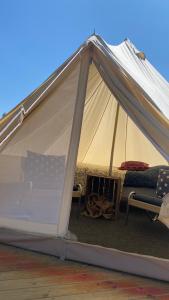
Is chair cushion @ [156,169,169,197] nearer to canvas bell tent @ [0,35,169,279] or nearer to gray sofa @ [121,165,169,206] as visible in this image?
gray sofa @ [121,165,169,206]

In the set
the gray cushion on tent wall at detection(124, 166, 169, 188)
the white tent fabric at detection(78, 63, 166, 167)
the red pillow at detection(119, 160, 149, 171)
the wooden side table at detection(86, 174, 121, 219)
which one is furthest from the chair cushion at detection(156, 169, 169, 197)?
the white tent fabric at detection(78, 63, 166, 167)

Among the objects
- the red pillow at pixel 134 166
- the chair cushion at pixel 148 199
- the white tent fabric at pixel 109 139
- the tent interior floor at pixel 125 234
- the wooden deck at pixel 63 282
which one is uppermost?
the white tent fabric at pixel 109 139

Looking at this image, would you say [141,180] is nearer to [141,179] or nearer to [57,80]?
[141,179]

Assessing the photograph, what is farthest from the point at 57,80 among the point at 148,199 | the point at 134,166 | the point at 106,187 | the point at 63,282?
the point at 134,166

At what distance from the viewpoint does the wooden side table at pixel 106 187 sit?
19.1ft

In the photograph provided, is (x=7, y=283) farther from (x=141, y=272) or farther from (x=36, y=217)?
(x=141, y=272)

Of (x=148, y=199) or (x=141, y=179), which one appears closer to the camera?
(x=148, y=199)

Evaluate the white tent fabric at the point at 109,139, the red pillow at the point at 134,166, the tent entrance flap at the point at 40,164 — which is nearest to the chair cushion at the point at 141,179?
the red pillow at the point at 134,166

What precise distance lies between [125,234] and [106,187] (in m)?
1.38

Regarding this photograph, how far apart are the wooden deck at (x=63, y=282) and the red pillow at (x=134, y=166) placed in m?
3.55

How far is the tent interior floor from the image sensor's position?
4219 mm

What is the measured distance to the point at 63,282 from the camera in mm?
3180

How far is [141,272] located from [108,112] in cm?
390

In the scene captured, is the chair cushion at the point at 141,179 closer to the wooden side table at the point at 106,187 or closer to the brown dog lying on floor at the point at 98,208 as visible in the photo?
the wooden side table at the point at 106,187
